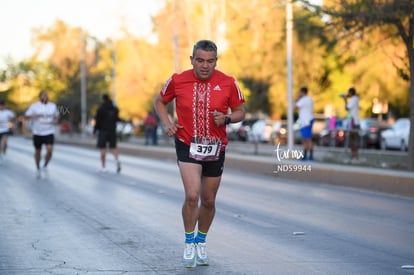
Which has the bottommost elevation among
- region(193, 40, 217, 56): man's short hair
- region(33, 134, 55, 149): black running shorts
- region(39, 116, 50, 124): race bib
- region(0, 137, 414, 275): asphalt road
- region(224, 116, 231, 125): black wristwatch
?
region(0, 137, 414, 275): asphalt road

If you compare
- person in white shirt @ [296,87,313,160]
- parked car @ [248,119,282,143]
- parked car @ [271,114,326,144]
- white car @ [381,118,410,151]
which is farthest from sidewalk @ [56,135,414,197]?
parked car @ [248,119,282,143]

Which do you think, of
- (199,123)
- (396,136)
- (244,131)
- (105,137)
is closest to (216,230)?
(199,123)

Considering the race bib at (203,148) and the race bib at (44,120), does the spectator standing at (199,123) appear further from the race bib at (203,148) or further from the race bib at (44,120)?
the race bib at (44,120)

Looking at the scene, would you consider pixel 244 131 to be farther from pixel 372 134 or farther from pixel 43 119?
pixel 43 119

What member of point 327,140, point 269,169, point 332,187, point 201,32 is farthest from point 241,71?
A: point 332,187

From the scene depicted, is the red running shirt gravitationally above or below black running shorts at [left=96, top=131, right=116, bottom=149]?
above

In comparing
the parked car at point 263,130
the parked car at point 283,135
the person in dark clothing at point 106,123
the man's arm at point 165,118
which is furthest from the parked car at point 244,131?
the man's arm at point 165,118

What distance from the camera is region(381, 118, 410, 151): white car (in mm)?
37000

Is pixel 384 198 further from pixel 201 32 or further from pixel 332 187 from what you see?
pixel 201 32

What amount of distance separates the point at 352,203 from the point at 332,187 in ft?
11.6

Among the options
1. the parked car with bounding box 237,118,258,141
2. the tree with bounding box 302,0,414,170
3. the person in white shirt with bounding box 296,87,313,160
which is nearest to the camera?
the tree with bounding box 302,0,414,170

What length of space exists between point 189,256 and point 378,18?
1218cm

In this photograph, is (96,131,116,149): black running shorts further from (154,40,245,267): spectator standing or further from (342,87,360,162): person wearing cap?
(154,40,245,267): spectator standing

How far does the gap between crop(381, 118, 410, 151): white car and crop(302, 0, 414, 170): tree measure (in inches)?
640
